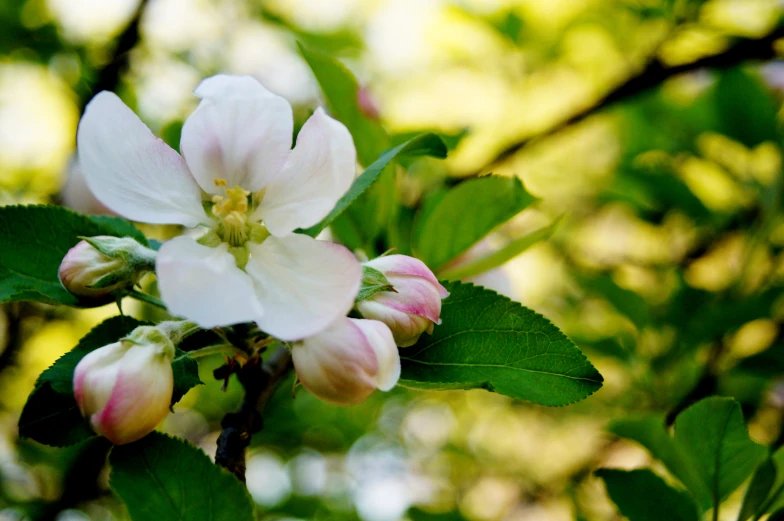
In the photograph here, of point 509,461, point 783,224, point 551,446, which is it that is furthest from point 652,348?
point 551,446

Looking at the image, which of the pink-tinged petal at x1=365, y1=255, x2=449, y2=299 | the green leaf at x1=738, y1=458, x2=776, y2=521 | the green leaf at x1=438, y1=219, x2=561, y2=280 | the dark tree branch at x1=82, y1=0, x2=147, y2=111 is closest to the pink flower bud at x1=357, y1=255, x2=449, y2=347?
the pink-tinged petal at x1=365, y1=255, x2=449, y2=299

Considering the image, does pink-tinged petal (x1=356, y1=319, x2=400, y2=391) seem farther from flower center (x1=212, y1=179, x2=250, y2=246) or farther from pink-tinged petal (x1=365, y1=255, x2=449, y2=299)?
flower center (x1=212, y1=179, x2=250, y2=246)

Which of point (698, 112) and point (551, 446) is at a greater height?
point (698, 112)

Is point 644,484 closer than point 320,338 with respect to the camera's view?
No

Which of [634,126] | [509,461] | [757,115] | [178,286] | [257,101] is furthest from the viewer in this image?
[509,461]

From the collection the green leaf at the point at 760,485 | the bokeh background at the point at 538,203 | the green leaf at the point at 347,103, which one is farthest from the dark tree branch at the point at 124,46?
the green leaf at the point at 760,485

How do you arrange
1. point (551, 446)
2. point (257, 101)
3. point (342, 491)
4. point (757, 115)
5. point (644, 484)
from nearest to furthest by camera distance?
point (257, 101) → point (644, 484) → point (757, 115) → point (342, 491) → point (551, 446)

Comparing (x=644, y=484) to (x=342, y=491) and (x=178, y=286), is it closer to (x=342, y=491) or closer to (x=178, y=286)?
(x=178, y=286)
